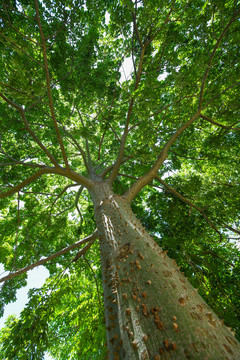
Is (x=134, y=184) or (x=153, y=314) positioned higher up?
(x=134, y=184)

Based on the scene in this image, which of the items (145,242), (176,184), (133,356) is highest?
(176,184)

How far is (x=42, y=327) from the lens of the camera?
2.94 m

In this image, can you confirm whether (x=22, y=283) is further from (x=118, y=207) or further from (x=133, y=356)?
(x=133, y=356)

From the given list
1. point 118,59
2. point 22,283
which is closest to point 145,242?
point 22,283

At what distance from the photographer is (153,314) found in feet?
3.52

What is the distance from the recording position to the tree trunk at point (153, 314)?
88cm

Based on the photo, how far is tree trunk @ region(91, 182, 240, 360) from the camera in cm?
88

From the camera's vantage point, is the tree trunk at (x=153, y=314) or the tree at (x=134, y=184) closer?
the tree trunk at (x=153, y=314)

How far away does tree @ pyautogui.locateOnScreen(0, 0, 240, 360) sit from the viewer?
1166 mm

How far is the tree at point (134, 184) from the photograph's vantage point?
1166 mm

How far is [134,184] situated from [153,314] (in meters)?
2.54

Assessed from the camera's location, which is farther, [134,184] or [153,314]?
[134,184]

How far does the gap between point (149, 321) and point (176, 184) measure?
3987mm

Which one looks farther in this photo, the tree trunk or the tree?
the tree
